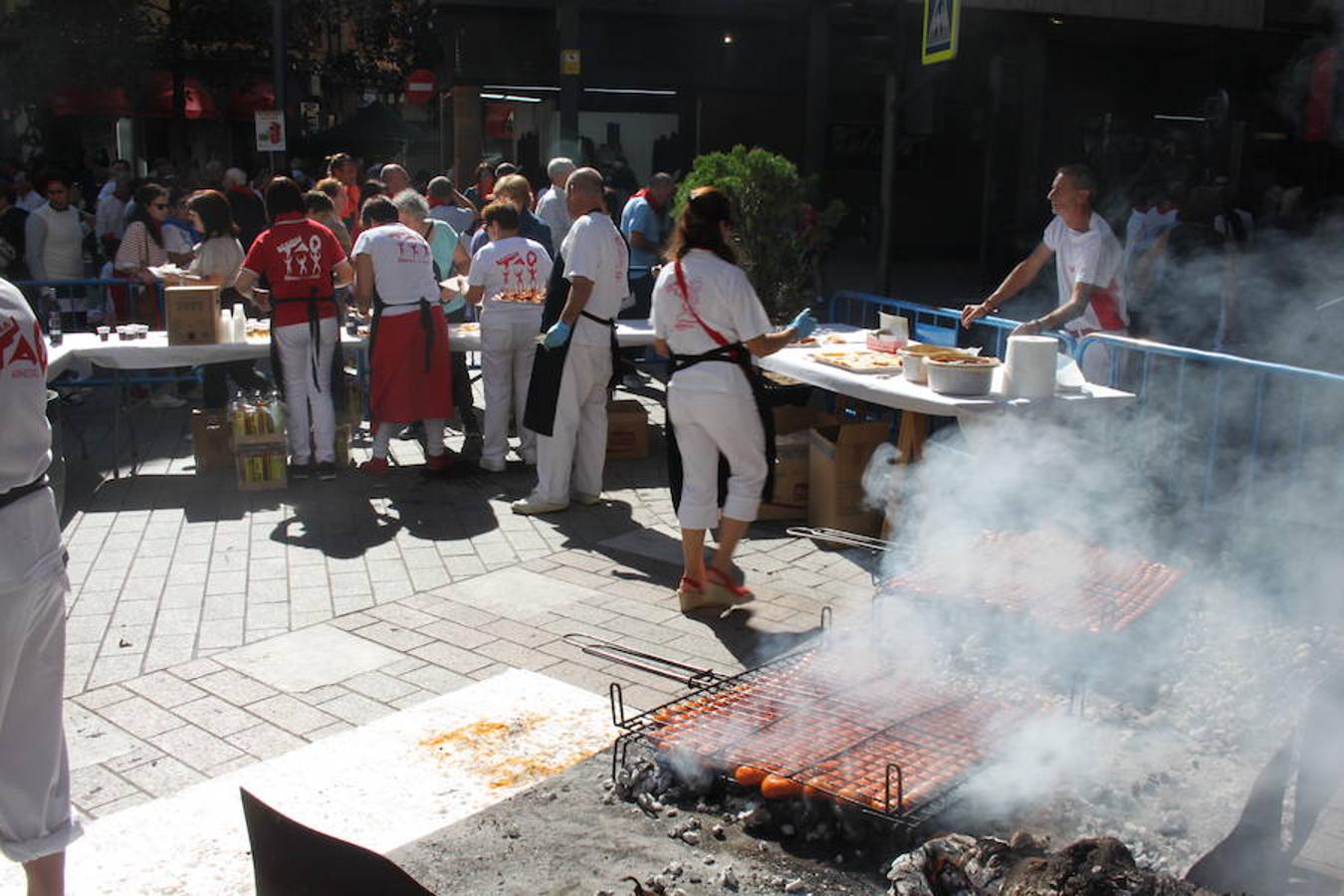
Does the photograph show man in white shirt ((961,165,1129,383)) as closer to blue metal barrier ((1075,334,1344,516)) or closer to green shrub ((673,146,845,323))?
blue metal barrier ((1075,334,1344,516))

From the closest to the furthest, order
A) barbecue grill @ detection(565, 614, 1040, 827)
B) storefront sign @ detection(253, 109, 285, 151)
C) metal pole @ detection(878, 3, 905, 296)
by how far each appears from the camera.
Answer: barbecue grill @ detection(565, 614, 1040, 827) < metal pole @ detection(878, 3, 905, 296) < storefront sign @ detection(253, 109, 285, 151)

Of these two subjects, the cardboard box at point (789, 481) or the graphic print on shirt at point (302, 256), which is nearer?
the cardboard box at point (789, 481)

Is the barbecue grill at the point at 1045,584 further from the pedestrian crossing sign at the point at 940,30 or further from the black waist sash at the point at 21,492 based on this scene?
the pedestrian crossing sign at the point at 940,30

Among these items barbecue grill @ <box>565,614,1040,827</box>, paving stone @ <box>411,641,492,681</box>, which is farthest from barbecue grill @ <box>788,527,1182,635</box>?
paving stone @ <box>411,641,492,681</box>

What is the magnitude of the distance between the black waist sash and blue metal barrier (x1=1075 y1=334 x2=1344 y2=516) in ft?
17.4

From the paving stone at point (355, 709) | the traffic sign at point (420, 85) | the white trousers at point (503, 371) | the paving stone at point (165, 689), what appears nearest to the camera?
the paving stone at point (355, 709)

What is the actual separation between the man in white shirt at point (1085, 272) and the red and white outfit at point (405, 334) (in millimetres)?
3733

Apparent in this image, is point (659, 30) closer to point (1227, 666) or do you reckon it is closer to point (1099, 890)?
point (1227, 666)

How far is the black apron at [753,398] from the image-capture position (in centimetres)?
577

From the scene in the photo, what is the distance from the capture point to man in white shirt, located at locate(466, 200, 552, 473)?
318 inches

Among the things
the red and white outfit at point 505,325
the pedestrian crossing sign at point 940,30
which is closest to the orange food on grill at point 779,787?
the red and white outfit at point 505,325

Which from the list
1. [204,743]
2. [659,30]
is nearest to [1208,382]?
[204,743]

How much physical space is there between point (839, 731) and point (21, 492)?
8.28ft

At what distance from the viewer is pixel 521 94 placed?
70.4ft
